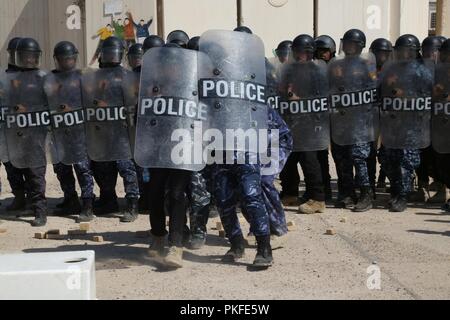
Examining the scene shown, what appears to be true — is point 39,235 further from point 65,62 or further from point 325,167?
point 325,167

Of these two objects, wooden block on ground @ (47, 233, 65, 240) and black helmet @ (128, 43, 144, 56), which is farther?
black helmet @ (128, 43, 144, 56)

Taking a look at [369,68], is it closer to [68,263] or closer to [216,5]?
[68,263]

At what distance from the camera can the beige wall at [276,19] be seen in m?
14.3

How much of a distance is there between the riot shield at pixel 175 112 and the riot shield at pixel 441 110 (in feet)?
11.0

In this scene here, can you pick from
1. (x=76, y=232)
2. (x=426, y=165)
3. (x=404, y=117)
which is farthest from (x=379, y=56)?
(x=76, y=232)

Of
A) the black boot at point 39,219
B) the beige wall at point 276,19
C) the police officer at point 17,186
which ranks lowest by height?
the black boot at point 39,219

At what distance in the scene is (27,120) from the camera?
24.4 ft

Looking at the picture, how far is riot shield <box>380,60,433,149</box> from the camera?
7707mm

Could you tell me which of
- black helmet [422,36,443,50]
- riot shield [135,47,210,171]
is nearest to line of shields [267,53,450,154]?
black helmet [422,36,443,50]

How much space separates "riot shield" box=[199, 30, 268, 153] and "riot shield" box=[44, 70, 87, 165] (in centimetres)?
248

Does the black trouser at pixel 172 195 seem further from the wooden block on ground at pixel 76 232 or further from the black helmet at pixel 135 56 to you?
the black helmet at pixel 135 56

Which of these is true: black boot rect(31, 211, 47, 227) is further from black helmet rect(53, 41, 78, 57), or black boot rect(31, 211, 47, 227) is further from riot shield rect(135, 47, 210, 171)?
riot shield rect(135, 47, 210, 171)

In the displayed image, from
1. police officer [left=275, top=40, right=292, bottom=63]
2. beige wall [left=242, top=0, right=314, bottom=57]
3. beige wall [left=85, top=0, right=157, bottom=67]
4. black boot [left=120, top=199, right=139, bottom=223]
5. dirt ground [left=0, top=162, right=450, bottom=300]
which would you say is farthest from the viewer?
beige wall [left=242, top=0, right=314, bottom=57]

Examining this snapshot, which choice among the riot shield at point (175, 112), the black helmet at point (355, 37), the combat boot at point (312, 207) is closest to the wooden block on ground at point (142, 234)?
the riot shield at point (175, 112)
